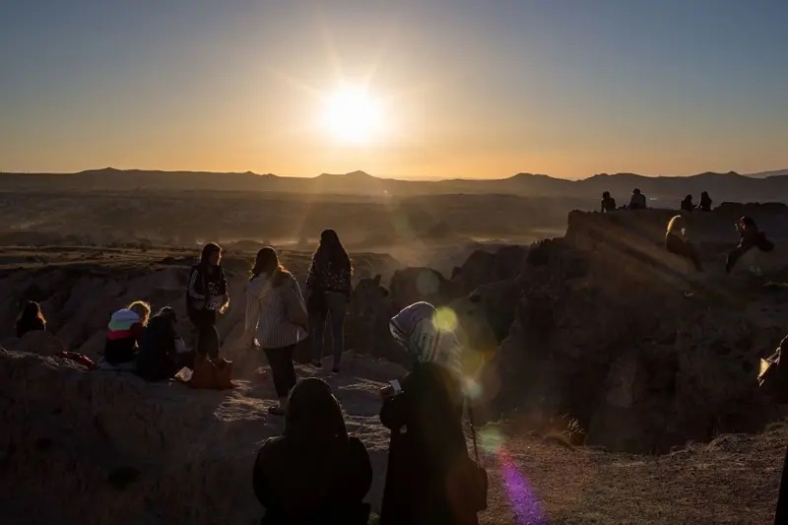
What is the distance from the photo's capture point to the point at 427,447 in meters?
4.20

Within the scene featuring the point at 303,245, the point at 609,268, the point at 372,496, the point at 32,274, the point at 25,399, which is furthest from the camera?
the point at 303,245

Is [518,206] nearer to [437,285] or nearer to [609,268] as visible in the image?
[437,285]

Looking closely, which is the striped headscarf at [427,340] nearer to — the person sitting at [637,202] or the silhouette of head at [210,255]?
the silhouette of head at [210,255]

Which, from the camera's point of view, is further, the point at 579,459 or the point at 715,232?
the point at 715,232

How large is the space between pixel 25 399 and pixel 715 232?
22677mm

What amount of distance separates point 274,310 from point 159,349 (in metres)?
1.79

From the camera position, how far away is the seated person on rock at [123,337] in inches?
351

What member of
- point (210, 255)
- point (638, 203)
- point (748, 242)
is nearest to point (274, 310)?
point (210, 255)

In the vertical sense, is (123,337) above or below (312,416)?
below

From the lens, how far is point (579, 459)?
8695mm

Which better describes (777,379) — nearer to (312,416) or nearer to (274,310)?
(312,416)

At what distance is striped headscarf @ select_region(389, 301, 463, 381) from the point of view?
432 centimetres

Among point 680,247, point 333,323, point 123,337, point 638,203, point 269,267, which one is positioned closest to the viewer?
point 269,267

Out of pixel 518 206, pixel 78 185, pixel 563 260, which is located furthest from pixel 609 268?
pixel 78 185
